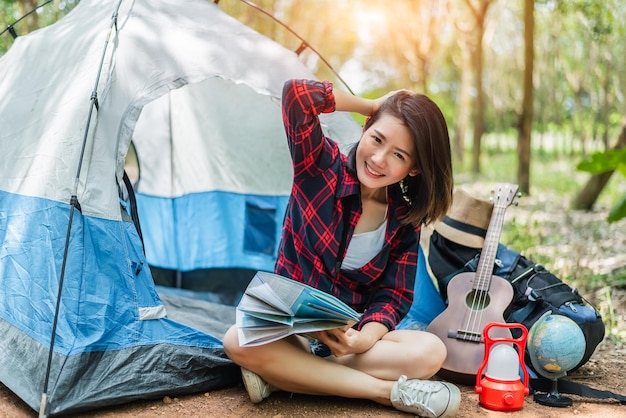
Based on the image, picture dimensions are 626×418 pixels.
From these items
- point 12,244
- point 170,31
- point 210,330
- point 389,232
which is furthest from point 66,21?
point 389,232

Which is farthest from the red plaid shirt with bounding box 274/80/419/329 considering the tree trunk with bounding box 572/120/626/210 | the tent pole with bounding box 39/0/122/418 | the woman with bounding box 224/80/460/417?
the tree trunk with bounding box 572/120/626/210

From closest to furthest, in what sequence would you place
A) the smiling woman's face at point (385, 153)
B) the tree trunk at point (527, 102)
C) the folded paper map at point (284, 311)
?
the folded paper map at point (284, 311), the smiling woman's face at point (385, 153), the tree trunk at point (527, 102)

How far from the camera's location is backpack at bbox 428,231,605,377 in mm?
2463

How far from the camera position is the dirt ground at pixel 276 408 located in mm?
2051

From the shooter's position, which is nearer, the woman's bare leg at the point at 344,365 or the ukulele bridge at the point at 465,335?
the woman's bare leg at the point at 344,365

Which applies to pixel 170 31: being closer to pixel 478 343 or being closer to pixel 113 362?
pixel 113 362

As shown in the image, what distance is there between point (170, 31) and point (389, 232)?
1.27m

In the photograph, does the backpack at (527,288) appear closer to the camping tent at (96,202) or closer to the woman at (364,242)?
the woman at (364,242)

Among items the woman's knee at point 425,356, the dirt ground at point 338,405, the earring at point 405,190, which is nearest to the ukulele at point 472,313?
the dirt ground at point 338,405

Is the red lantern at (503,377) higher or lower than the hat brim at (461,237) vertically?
lower

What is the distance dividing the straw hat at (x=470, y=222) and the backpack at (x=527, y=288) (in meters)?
0.04

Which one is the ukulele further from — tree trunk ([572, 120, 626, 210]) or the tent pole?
tree trunk ([572, 120, 626, 210])

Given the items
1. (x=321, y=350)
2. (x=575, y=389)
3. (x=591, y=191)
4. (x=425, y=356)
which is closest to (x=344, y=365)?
(x=321, y=350)

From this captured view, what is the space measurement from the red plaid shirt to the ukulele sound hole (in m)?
0.40
